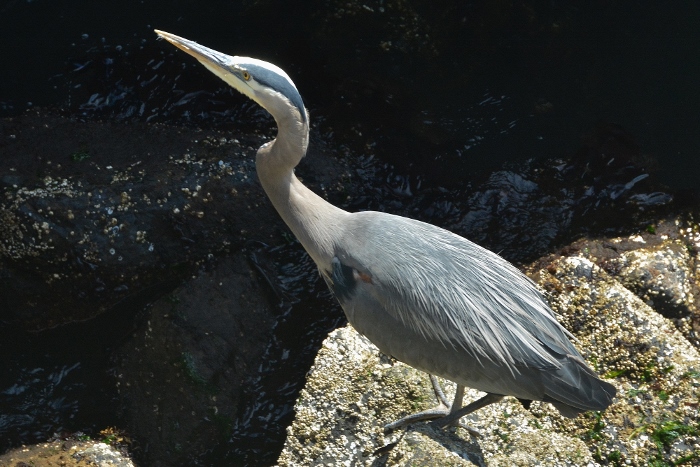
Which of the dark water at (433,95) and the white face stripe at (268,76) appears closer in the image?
the white face stripe at (268,76)

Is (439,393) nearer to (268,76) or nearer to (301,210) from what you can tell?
(301,210)

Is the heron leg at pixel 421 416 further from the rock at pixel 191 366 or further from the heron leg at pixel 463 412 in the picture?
the rock at pixel 191 366

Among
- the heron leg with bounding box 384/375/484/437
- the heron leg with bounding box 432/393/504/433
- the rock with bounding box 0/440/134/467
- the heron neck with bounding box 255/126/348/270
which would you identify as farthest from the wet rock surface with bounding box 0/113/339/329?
the heron leg with bounding box 432/393/504/433

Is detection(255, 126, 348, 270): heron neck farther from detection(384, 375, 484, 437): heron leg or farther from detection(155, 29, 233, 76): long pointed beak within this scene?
detection(384, 375, 484, 437): heron leg

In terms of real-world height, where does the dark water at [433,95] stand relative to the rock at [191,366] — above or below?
above

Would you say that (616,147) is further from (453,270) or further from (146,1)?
(146,1)

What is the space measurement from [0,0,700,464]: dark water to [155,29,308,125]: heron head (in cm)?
189

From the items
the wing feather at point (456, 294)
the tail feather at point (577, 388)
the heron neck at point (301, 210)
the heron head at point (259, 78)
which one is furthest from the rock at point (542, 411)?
the heron head at point (259, 78)

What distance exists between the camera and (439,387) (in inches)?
149

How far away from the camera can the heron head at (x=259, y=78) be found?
10.5 ft

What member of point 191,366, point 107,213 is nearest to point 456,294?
point 191,366

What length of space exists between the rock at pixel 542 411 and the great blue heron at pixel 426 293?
0.64ft

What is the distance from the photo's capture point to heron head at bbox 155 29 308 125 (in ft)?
10.5

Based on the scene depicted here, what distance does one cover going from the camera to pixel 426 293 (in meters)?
3.36
